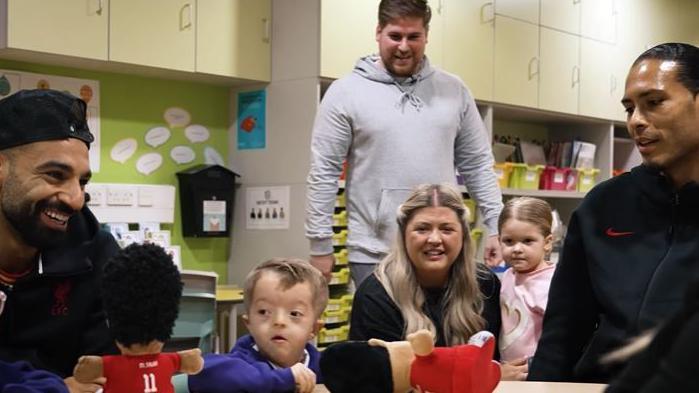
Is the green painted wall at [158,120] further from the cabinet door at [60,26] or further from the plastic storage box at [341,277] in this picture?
the plastic storage box at [341,277]

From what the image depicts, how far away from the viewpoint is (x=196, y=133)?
3.91 m

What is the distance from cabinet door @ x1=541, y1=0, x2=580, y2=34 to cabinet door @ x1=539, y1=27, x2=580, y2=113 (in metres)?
0.04

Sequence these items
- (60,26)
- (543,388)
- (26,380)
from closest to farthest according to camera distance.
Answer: (26,380) → (543,388) → (60,26)

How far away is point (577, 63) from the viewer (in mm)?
5055

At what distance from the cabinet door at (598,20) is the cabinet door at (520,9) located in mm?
482

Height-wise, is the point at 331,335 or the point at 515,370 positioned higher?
the point at 515,370

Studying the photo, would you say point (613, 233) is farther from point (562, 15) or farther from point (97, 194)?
point (562, 15)

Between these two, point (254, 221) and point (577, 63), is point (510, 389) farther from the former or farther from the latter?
point (577, 63)

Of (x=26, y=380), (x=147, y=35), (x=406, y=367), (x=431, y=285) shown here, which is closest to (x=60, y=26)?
(x=147, y=35)

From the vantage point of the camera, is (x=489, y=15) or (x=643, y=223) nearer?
(x=643, y=223)

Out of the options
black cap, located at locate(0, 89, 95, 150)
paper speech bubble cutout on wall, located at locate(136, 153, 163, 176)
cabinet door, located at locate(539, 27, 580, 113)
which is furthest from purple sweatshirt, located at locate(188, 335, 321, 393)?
cabinet door, located at locate(539, 27, 580, 113)

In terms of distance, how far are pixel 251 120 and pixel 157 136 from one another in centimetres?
43

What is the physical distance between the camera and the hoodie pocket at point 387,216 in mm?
2850

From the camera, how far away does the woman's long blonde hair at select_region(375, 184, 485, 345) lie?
2094 millimetres
